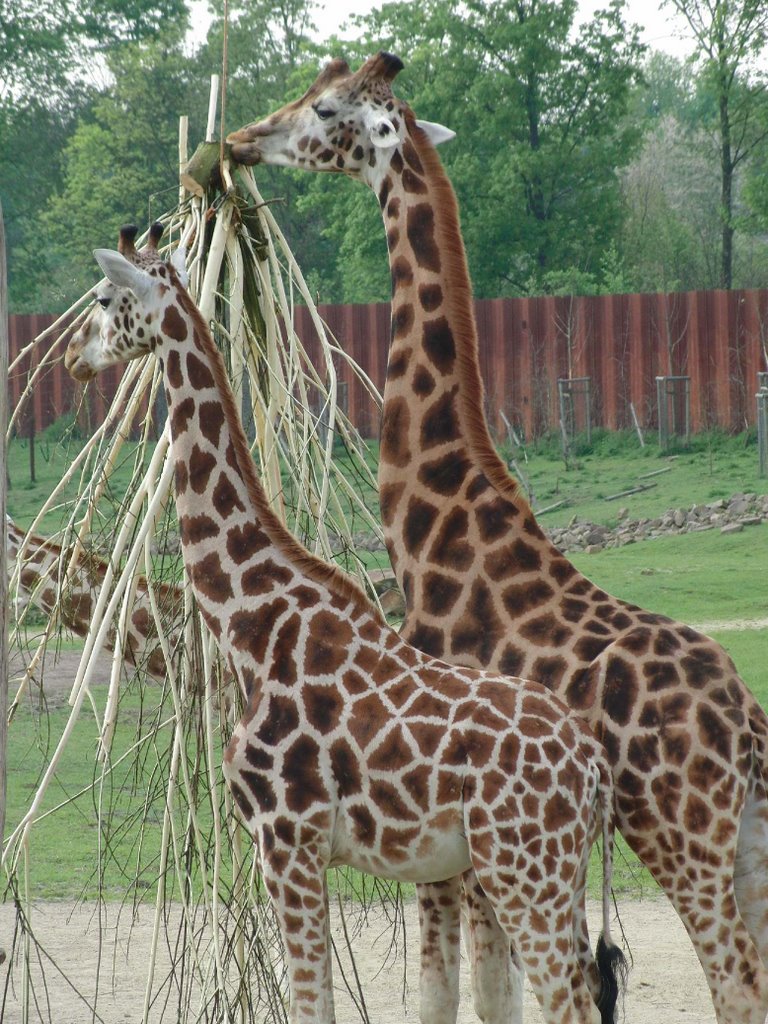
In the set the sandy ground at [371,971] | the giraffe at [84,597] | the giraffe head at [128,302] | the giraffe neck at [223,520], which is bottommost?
the sandy ground at [371,971]

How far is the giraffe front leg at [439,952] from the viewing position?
3.86 meters

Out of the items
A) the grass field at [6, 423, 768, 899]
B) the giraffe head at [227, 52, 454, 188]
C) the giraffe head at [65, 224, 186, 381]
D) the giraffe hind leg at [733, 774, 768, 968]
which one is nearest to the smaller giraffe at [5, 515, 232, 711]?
the grass field at [6, 423, 768, 899]

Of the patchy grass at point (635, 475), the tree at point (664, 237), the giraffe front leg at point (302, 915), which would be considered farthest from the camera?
the tree at point (664, 237)

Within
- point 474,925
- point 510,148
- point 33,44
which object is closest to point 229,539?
point 474,925

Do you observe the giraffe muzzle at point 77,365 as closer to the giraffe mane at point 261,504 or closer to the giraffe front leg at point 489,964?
the giraffe mane at point 261,504

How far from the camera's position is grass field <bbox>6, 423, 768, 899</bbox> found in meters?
5.59

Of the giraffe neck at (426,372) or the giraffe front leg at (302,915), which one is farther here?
the giraffe neck at (426,372)

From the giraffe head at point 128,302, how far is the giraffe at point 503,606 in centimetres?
75

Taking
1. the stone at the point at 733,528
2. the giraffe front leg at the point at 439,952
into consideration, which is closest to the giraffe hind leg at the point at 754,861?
the giraffe front leg at the point at 439,952

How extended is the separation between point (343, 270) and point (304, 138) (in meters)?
30.8

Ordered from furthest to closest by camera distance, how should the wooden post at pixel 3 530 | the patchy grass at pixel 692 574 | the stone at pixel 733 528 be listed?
the stone at pixel 733 528 → the patchy grass at pixel 692 574 → the wooden post at pixel 3 530

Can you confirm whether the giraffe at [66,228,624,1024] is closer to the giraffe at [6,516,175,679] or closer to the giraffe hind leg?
the giraffe hind leg

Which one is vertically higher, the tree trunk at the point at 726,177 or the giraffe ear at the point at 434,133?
the tree trunk at the point at 726,177

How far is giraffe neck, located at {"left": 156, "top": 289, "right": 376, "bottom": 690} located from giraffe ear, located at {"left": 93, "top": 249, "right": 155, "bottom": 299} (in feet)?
0.29
